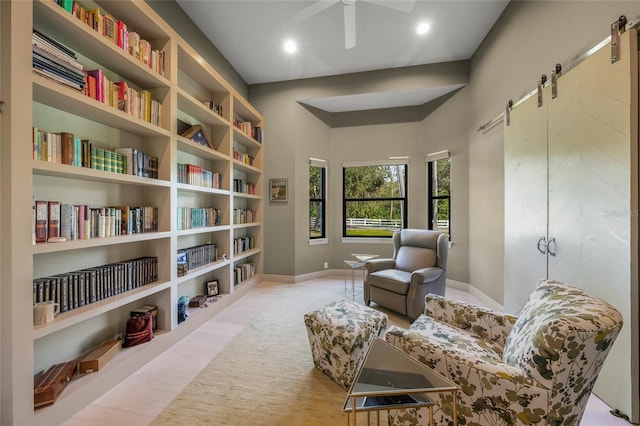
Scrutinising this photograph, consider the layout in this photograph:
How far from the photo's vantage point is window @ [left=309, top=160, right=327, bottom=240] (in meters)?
4.96

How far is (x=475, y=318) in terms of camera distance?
1.75 m

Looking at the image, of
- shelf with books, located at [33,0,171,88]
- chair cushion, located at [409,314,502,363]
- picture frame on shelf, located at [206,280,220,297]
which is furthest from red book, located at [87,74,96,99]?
chair cushion, located at [409,314,502,363]

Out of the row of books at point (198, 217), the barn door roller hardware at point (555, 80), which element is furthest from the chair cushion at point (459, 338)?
the row of books at point (198, 217)

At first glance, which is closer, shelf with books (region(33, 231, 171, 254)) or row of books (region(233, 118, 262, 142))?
shelf with books (region(33, 231, 171, 254))

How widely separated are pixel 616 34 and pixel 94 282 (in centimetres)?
381

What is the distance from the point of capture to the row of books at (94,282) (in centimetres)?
157

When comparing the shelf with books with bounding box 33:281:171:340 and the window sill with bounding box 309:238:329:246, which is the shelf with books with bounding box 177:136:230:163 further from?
the window sill with bounding box 309:238:329:246

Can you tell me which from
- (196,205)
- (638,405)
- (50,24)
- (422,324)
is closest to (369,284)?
(422,324)

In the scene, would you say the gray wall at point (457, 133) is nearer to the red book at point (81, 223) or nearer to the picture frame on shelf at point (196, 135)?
the picture frame on shelf at point (196, 135)

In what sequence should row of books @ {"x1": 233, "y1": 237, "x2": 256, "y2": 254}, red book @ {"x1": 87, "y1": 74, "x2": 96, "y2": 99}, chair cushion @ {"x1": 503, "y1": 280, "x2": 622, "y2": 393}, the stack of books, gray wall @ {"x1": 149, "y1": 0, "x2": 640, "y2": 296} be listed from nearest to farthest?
chair cushion @ {"x1": 503, "y1": 280, "x2": 622, "y2": 393} → the stack of books → red book @ {"x1": 87, "y1": 74, "x2": 96, "y2": 99} → gray wall @ {"x1": 149, "y1": 0, "x2": 640, "y2": 296} → row of books @ {"x1": 233, "y1": 237, "x2": 256, "y2": 254}

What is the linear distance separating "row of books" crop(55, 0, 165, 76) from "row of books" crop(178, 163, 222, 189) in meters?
0.91

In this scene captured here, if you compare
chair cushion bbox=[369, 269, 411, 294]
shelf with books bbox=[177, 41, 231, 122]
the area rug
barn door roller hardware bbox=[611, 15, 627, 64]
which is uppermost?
shelf with books bbox=[177, 41, 231, 122]

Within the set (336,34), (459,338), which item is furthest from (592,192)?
(336,34)

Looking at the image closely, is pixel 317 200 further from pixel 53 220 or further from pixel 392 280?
pixel 53 220
